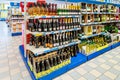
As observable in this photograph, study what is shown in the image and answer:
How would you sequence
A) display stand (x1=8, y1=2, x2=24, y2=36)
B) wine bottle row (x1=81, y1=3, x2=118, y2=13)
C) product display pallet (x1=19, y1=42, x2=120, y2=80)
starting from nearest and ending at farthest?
product display pallet (x1=19, y1=42, x2=120, y2=80) < wine bottle row (x1=81, y1=3, x2=118, y2=13) < display stand (x1=8, y1=2, x2=24, y2=36)

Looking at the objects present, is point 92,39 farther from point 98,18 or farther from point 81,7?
point 81,7

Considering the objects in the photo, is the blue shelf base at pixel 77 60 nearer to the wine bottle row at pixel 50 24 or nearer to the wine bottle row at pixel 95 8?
the wine bottle row at pixel 50 24

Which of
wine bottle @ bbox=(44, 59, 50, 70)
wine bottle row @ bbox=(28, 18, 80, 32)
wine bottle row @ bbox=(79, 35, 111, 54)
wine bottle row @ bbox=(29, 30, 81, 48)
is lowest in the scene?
wine bottle @ bbox=(44, 59, 50, 70)

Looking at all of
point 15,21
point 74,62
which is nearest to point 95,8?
point 74,62

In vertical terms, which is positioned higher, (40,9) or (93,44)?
(40,9)

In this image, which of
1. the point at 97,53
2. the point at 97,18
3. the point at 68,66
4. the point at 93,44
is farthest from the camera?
the point at 97,18

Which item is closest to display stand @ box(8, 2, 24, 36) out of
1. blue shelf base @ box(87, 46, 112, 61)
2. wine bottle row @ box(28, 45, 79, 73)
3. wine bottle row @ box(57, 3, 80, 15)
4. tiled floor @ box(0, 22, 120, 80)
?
tiled floor @ box(0, 22, 120, 80)

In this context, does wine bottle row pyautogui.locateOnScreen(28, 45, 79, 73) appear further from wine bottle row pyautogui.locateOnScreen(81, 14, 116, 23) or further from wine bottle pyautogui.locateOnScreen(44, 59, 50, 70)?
wine bottle row pyautogui.locateOnScreen(81, 14, 116, 23)

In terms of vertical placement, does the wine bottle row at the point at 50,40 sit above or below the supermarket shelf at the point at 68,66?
above

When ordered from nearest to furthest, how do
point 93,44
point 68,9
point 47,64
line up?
1. point 47,64
2. point 68,9
3. point 93,44

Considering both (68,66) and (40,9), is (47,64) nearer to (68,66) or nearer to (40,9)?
(68,66)

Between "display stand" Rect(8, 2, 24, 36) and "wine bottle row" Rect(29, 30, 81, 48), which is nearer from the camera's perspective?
"wine bottle row" Rect(29, 30, 81, 48)

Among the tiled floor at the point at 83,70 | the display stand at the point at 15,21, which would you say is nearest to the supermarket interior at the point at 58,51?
the tiled floor at the point at 83,70

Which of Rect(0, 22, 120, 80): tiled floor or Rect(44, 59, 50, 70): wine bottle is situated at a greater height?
Rect(44, 59, 50, 70): wine bottle
